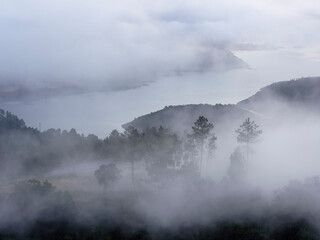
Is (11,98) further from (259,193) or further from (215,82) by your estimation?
(259,193)

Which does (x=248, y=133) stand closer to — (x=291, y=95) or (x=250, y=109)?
(x=250, y=109)

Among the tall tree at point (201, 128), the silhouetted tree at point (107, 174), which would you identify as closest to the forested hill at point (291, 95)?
the tall tree at point (201, 128)

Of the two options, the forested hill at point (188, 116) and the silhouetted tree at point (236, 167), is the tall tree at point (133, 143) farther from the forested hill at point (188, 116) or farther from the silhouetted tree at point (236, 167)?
the forested hill at point (188, 116)

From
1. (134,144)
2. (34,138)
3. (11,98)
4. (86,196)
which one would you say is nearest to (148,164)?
(134,144)

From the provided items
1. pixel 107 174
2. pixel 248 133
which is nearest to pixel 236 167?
pixel 248 133

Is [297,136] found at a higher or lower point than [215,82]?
lower

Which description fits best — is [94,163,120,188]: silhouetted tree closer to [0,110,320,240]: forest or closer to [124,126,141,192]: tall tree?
[0,110,320,240]: forest

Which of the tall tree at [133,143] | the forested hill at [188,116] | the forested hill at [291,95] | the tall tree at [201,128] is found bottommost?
the tall tree at [133,143]
